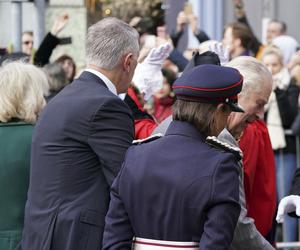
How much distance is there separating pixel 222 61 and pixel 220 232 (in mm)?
2481

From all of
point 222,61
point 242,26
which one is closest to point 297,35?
point 242,26

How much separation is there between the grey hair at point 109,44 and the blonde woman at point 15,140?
23.2 inches

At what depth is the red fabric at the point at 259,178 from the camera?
5.19 metres

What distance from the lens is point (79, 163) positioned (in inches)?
177

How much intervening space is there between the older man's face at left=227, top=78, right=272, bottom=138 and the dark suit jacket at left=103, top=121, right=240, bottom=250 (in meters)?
0.95

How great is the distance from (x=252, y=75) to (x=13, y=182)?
1364mm

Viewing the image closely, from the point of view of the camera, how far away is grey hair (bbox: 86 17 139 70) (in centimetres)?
469

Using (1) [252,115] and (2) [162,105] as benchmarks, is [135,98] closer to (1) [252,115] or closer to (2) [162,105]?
(1) [252,115]

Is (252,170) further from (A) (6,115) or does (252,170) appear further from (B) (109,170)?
(A) (6,115)

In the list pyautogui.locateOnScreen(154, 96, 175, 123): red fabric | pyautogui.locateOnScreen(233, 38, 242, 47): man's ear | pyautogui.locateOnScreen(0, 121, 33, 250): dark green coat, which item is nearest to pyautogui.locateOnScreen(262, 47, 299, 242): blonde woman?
pyautogui.locateOnScreen(233, 38, 242, 47): man's ear

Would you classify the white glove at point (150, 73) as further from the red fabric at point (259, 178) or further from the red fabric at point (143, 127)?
the red fabric at point (259, 178)

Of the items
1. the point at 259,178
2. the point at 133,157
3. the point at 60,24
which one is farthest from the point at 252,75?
the point at 60,24

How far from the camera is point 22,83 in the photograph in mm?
5211

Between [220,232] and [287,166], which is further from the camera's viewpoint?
[287,166]
